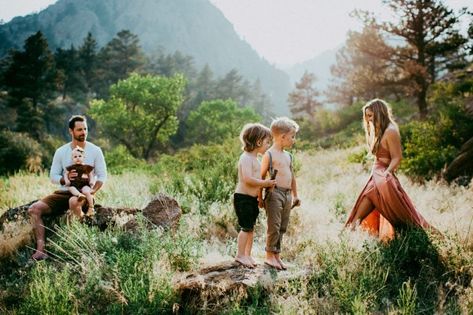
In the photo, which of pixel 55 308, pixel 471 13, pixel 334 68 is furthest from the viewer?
pixel 334 68

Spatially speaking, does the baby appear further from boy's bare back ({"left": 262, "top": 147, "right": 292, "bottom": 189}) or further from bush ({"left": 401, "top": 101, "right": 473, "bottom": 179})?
bush ({"left": 401, "top": 101, "right": 473, "bottom": 179})

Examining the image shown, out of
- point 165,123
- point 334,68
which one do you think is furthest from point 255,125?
point 334,68

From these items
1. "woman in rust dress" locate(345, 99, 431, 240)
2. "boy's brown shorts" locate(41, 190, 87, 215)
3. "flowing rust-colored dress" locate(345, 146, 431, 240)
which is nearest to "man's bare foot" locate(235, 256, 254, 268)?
"woman in rust dress" locate(345, 99, 431, 240)

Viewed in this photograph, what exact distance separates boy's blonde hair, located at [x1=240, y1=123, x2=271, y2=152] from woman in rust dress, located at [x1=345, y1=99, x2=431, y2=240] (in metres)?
1.82

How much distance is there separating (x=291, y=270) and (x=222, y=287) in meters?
0.90

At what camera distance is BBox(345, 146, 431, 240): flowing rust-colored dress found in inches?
189

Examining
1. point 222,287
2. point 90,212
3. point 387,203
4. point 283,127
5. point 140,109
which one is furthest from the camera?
point 140,109

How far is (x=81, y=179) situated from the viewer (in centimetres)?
524

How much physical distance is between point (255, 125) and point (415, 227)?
7.86ft

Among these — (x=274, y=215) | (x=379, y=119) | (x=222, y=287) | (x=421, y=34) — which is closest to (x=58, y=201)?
(x=222, y=287)

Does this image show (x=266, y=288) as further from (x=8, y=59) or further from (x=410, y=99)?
(x=8, y=59)

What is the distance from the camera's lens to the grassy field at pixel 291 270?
3342 millimetres

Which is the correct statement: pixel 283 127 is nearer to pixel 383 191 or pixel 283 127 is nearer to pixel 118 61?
pixel 383 191

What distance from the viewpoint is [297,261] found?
459cm
